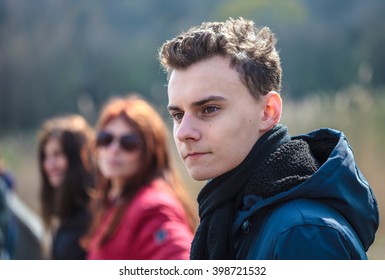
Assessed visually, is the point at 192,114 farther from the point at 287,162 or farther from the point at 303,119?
the point at 303,119

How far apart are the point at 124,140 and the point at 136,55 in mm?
10684

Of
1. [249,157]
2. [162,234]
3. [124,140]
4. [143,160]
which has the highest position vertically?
[249,157]

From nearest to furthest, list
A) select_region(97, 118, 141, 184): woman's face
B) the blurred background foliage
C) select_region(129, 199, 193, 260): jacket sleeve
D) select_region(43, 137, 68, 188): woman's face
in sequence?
select_region(129, 199, 193, 260): jacket sleeve < select_region(97, 118, 141, 184): woman's face < select_region(43, 137, 68, 188): woman's face < the blurred background foliage

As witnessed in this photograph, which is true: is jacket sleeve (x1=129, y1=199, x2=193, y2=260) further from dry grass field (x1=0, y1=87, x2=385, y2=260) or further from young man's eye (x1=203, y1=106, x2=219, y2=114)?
dry grass field (x1=0, y1=87, x2=385, y2=260)

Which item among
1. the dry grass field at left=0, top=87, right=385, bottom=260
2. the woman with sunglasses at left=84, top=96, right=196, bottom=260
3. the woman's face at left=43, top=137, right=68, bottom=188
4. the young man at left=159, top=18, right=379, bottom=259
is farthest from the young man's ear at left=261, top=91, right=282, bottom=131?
the dry grass field at left=0, top=87, right=385, bottom=260

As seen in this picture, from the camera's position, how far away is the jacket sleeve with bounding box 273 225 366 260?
1765 mm

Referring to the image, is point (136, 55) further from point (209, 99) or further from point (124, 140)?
point (209, 99)

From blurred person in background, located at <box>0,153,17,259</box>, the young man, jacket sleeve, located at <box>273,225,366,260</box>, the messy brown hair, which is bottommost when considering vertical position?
blurred person in background, located at <box>0,153,17,259</box>

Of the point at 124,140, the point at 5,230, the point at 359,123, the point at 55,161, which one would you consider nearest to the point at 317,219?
the point at 124,140

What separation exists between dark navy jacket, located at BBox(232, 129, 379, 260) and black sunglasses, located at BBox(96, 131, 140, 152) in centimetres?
216

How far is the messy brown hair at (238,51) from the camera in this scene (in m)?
2.09

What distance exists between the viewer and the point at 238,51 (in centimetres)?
211

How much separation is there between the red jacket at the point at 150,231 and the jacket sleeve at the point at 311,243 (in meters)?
1.52
